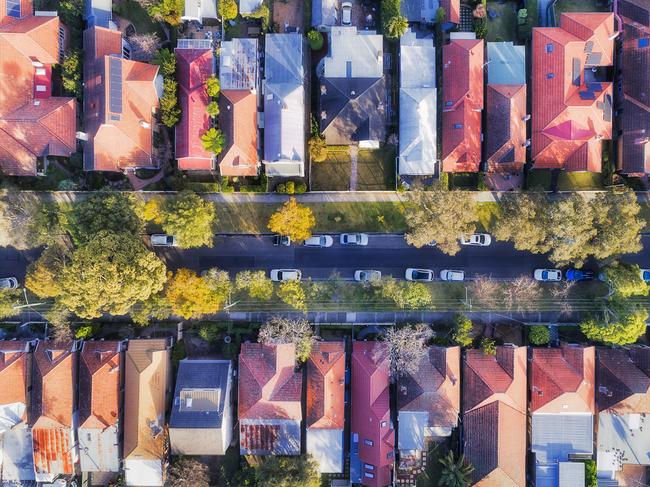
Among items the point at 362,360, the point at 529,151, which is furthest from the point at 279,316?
the point at 529,151

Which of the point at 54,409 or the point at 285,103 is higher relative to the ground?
the point at 285,103

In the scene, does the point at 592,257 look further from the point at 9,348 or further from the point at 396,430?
the point at 9,348

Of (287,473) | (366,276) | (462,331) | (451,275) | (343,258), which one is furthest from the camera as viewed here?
(343,258)

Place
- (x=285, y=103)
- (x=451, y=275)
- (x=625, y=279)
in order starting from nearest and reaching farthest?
(x=625, y=279)
(x=285, y=103)
(x=451, y=275)

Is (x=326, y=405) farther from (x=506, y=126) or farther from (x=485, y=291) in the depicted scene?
(x=506, y=126)

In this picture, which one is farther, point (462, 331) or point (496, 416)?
point (462, 331)

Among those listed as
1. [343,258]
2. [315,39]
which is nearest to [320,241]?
[343,258]
